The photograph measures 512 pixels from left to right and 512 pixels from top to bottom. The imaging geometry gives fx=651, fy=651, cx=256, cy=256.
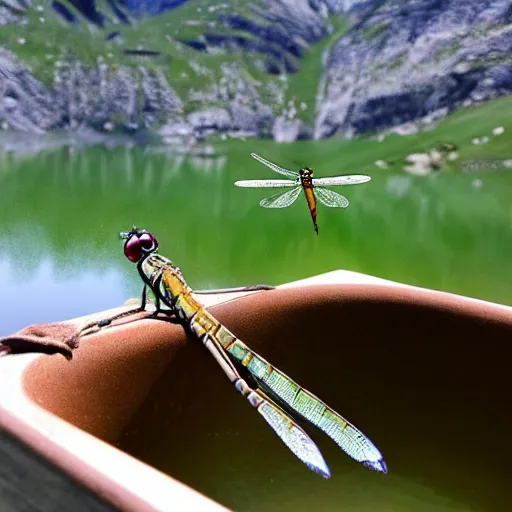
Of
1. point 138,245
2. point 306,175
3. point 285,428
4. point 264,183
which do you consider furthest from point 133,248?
point 285,428

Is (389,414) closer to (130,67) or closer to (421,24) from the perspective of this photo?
(421,24)

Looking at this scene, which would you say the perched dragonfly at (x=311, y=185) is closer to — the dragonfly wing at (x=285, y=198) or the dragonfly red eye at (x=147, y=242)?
the dragonfly wing at (x=285, y=198)

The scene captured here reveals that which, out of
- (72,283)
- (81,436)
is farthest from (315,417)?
(72,283)

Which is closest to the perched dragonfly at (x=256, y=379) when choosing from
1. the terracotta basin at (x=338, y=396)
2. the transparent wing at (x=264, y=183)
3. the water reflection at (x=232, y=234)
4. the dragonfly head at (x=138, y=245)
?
the dragonfly head at (x=138, y=245)

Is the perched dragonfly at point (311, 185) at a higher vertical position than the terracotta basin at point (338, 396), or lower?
higher

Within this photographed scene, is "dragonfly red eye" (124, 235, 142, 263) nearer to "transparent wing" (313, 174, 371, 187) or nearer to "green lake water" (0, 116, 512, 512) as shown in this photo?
"transparent wing" (313, 174, 371, 187)

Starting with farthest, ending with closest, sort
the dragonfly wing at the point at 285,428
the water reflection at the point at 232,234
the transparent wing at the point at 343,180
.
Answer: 1. the water reflection at the point at 232,234
2. the transparent wing at the point at 343,180
3. the dragonfly wing at the point at 285,428

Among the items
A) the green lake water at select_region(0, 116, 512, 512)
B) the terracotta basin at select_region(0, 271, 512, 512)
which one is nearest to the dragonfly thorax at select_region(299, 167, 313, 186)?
the terracotta basin at select_region(0, 271, 512, 512)
